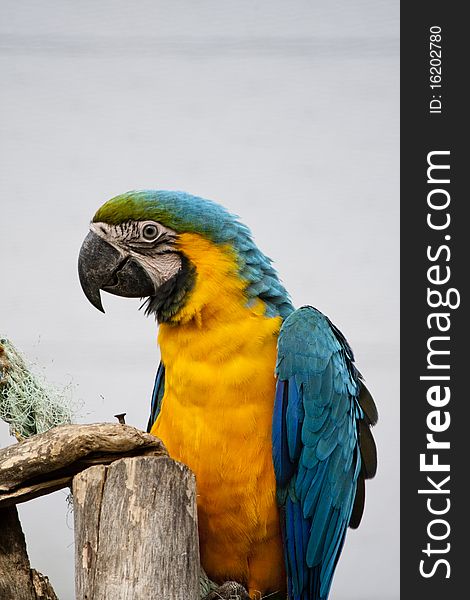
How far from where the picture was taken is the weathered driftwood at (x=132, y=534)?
1.01m

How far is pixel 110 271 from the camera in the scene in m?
1.27

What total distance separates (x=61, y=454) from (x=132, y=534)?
0.45 ft

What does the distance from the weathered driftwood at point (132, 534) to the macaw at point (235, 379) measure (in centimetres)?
22

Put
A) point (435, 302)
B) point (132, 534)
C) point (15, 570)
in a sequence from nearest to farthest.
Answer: point (132, 534) < point (15, 570) < point (435, 302)

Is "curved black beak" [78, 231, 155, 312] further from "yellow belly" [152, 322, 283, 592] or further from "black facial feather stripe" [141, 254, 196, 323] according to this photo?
"yellow belly" [152, 322, 283, 592]

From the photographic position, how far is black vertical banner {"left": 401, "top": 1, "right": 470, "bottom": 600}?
1.67 m

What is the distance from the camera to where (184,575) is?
1039 mm

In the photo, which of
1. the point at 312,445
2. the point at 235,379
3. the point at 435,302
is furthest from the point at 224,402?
the point at 435,302

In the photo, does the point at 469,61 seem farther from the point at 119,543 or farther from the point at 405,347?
the point at 119,543

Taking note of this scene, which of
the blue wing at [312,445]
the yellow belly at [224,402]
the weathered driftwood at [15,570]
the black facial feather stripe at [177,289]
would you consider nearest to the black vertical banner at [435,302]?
the blue wing at [312,445]

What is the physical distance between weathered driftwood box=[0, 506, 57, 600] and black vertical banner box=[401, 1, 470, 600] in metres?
0.86

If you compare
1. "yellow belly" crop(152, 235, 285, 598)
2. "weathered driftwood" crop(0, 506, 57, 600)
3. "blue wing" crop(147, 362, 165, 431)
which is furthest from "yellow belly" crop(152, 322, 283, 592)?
"weathered driftwood" crop(0, 506, 57, 600)

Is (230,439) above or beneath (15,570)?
above

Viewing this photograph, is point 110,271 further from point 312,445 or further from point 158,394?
point 312,445
